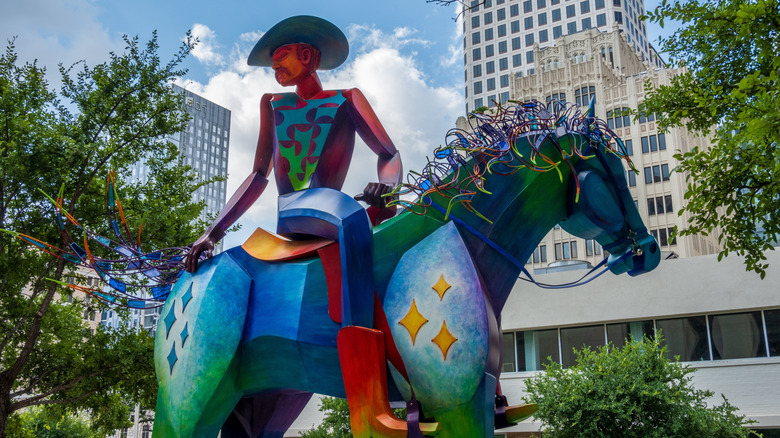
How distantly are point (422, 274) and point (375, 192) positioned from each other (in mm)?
693

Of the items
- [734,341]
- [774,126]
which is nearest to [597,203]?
[774,126]

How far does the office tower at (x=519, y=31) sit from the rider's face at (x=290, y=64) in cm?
7204

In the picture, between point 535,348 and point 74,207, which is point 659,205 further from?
point 74,207

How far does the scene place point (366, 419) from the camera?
12.9ft

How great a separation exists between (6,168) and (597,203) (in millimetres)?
9731

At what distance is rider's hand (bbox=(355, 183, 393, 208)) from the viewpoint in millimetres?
4488

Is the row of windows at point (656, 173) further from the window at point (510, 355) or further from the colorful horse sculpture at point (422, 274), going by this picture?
the colorful horse sculpture at point (422, 274)

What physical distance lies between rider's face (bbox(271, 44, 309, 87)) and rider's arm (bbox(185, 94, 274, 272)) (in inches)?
6.9

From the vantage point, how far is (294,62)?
5.09 m

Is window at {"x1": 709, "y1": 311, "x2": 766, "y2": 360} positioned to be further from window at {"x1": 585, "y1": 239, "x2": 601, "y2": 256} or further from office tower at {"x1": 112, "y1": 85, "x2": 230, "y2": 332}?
office tower at {"x1": 112, "y1": 85, "x2": 230, "y2": 332}

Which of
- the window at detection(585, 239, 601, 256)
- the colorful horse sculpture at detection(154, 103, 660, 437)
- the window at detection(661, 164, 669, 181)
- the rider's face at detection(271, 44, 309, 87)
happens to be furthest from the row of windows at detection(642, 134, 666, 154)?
the rider's face at detection(271, 44, 309, 87)

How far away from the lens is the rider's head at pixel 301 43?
507 centimetres

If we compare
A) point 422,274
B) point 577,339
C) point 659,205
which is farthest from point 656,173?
point 422,274

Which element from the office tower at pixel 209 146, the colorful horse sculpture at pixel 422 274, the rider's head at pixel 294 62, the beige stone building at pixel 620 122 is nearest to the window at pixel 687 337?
the colorful horse sculpture at pixel 422 274
